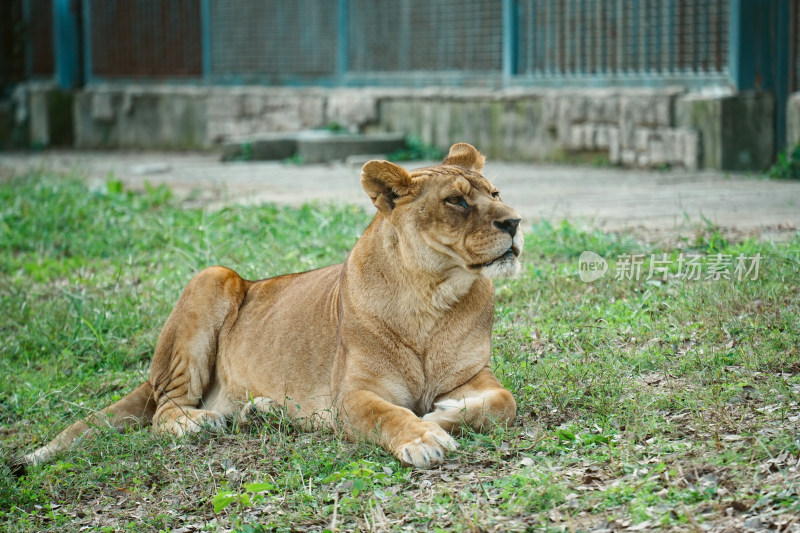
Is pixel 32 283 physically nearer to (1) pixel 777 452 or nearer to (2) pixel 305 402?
(2) pixel 305 402

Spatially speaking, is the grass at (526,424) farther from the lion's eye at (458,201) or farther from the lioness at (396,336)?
the lion's eye at (458,201)

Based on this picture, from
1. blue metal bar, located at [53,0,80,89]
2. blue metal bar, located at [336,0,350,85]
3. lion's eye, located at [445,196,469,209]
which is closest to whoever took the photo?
lion's eye, located at [445,196,469,209]

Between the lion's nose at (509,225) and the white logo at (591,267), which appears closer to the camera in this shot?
the lion's nose at (509,225)

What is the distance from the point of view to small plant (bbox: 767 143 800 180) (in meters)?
9.98

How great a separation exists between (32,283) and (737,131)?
6939mm

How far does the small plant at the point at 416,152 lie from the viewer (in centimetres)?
1374

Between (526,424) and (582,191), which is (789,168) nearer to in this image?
(582,191)

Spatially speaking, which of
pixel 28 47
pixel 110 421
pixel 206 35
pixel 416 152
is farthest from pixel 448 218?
pixel 28 47

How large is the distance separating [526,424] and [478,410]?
254 mm

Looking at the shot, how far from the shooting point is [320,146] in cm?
1408

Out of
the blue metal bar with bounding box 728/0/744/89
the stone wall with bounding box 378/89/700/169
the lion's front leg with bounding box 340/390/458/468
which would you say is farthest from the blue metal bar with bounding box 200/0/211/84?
the lion's front leg with bounding box 340/390/458/468

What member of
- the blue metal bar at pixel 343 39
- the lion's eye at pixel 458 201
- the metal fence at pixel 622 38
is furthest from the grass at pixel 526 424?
the blue metal bar at pixel 343 39

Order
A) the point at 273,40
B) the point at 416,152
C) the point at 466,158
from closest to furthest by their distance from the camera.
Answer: the point at 466,158
the point at 416,152
the point at 273,40

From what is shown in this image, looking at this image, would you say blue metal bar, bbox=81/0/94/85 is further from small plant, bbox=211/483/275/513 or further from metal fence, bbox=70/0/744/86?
small plant, bbox=211/483/275/513
